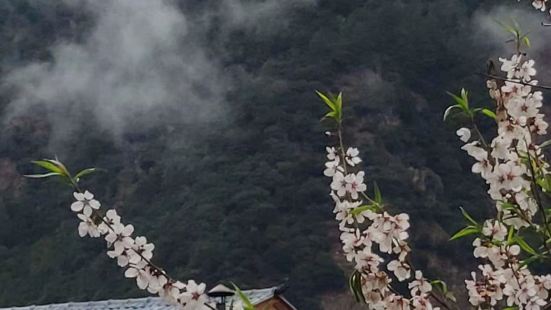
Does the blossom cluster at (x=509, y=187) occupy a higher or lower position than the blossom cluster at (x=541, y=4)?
lower

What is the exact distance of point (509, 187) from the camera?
2.00 m

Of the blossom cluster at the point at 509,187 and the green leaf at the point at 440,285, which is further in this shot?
the green leaf at the point at 440,285

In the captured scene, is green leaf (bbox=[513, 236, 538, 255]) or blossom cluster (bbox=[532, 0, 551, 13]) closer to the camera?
green leaf (bbox=[513, 236, 538, 255])

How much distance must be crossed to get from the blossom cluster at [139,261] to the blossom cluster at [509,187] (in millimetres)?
576

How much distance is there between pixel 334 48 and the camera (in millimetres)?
23094

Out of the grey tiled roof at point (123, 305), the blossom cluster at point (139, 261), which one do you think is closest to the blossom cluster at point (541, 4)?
the blossom cluster at point (139, 261)

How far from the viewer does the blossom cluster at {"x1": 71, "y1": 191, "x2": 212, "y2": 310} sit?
2123mm

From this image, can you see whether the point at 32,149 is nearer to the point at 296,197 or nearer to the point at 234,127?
the point at 234,127

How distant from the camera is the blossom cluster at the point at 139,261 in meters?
2.12

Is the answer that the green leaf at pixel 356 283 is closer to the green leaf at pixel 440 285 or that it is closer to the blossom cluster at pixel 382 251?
the blossom cluster at pixel 382 251

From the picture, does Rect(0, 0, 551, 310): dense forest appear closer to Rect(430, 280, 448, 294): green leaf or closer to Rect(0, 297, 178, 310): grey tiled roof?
Rect(0, 297, 178, 310): grey tiled roof

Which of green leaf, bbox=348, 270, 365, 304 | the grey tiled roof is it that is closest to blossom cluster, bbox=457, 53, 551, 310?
green leaf, bbox=348, 270, 365, 304

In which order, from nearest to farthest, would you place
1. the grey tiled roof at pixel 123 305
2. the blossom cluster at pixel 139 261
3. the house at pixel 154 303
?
the blossom cluster at pixel 139 261 < the grey tiled roof at pixel 123 305 < the house at pixel 154 303

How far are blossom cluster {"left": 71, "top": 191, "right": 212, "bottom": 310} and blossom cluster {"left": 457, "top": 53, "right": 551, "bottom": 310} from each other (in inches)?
22.7
